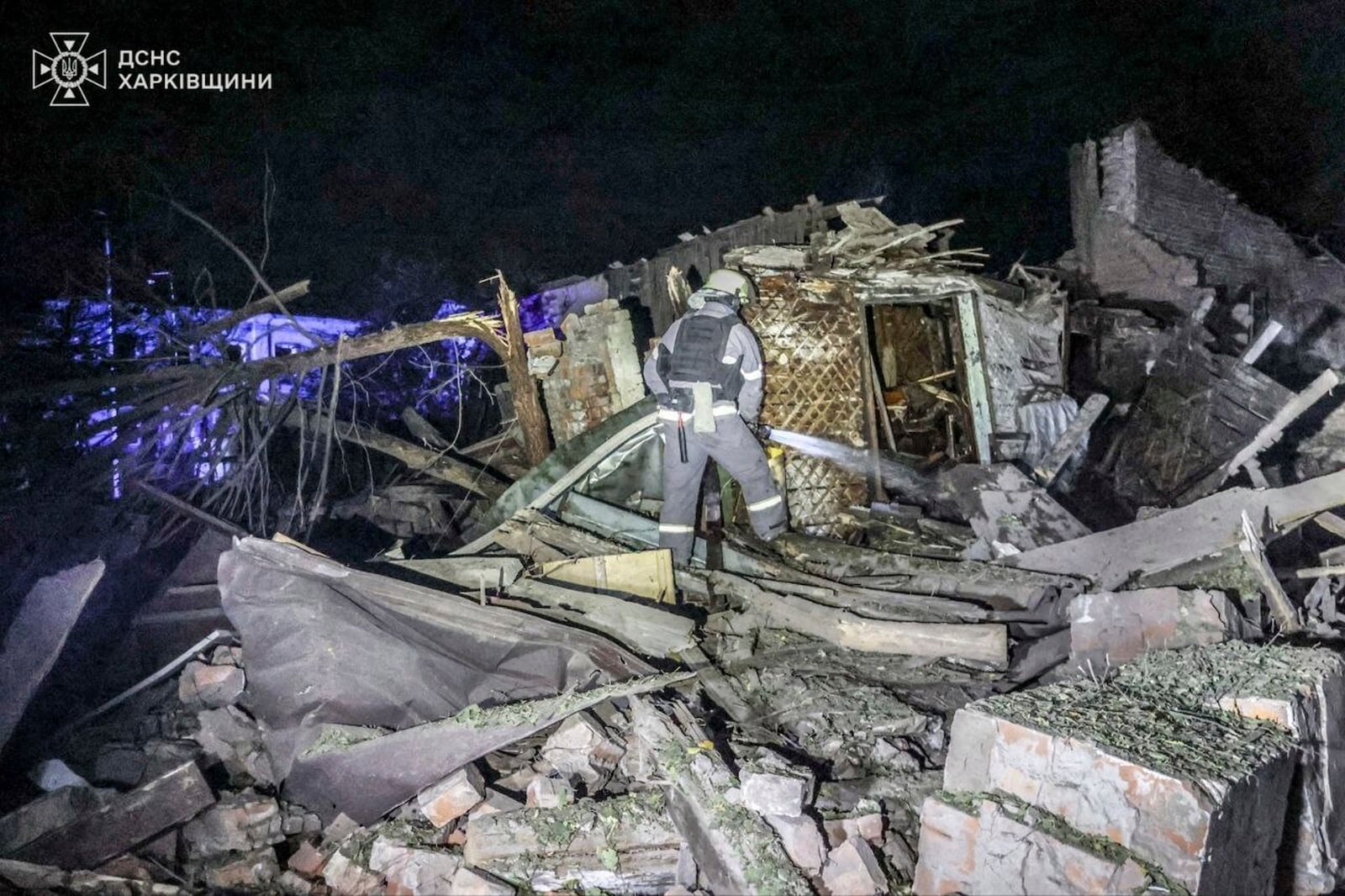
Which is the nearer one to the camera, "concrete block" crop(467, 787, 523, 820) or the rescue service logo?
"concrete block" crop(467, 787, 523, 820)

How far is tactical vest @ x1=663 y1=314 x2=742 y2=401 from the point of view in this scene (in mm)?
5742

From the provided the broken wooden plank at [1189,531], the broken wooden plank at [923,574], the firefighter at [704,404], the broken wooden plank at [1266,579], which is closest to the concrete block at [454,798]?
the firefighter at [704,404]

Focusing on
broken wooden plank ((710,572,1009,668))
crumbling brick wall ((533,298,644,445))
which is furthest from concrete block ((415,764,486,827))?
crumbling brick wall ((533,298,644,445))

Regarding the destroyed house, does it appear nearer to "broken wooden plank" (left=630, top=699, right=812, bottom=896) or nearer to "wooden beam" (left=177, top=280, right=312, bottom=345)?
"wooden beam" (left=177, top=280, right=312, bottom=345)

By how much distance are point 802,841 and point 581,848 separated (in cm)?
83

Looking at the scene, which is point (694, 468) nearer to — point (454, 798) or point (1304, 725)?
point (454, 798)

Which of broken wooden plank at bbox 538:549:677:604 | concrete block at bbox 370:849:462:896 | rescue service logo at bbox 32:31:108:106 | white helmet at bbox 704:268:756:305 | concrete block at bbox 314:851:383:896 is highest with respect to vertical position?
rescue service logo at bbox 32:31:108:106

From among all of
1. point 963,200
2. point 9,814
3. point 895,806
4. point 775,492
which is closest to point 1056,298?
point 775,492

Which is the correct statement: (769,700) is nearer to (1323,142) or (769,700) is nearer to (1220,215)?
(1220,215)

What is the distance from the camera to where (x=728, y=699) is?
12.6 feet

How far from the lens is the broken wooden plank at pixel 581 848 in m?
2.70

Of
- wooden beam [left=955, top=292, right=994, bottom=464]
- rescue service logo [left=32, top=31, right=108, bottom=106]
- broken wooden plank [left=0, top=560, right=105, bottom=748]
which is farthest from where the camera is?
wooden beam [left=955, top=292, right=994, bottom=464]

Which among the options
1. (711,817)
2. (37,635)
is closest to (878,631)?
(711,817)

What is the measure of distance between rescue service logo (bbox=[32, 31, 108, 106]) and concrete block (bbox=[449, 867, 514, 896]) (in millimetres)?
9310
